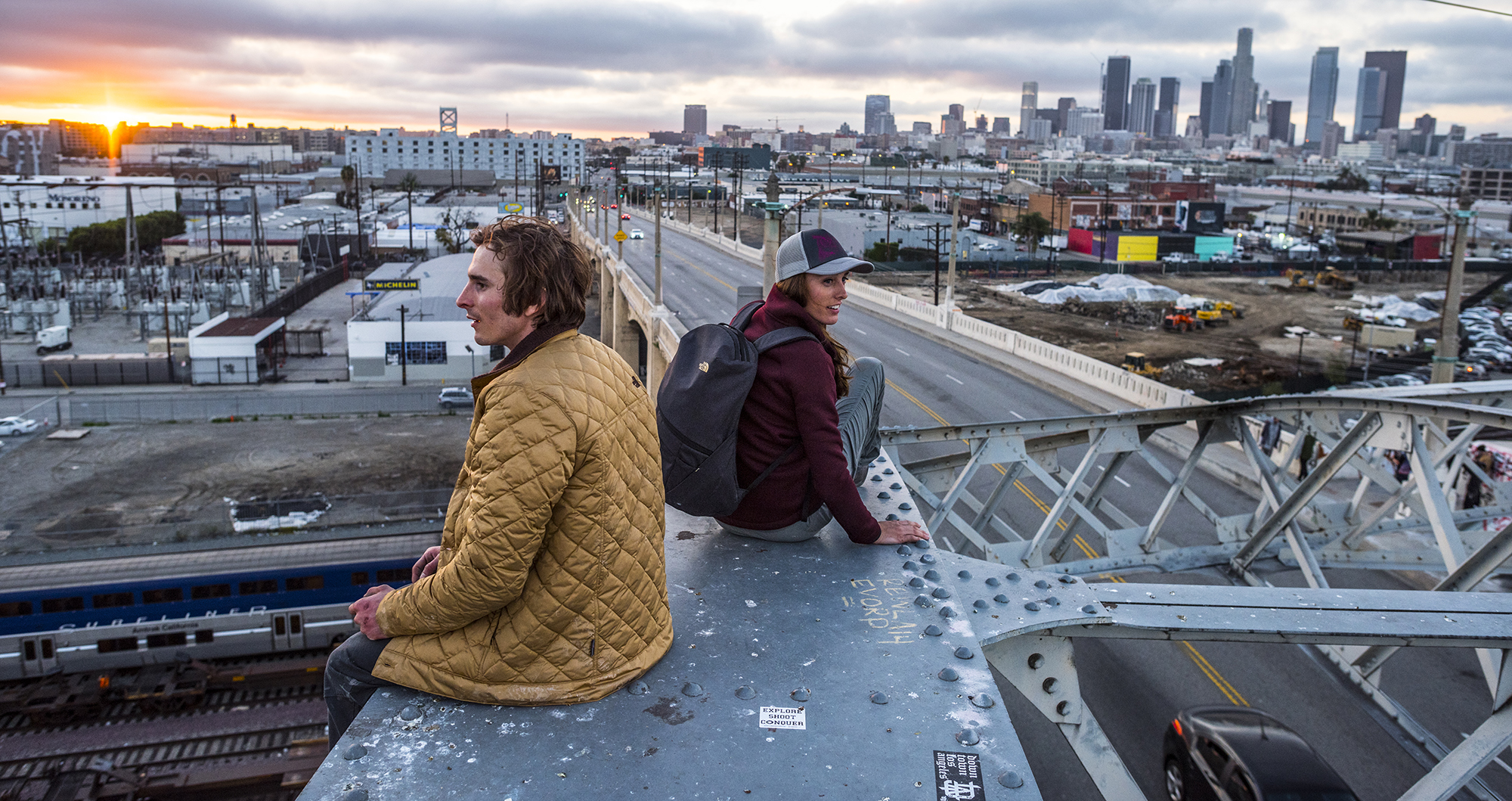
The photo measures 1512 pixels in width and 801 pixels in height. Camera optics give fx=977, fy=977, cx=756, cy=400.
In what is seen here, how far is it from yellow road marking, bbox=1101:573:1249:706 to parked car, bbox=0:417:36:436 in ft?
137

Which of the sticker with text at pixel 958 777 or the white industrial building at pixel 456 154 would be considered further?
the white industrial building at pixel 456 154

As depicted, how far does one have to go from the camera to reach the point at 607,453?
118 inches

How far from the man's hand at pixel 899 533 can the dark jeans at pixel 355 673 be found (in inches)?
86.0

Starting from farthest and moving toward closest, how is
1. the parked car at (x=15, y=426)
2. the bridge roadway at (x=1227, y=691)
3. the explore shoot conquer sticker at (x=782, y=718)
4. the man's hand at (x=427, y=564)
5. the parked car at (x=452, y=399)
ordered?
1. the parked car at (x=452, y=399)
2. the parked car at (x=15, y=426)
3. the bridge roadway at (x=1227, y=691)
4. the man's hand at (x=427, y=564)
5. the explore shoot conquer sticker at (x=782, y=718)

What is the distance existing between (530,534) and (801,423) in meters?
1.59

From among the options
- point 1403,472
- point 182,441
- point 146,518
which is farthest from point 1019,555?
point 182,441

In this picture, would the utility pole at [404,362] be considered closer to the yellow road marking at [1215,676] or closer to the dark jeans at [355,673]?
the yellow road marking at [1215,676]

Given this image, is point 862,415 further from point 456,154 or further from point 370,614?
point 456,154

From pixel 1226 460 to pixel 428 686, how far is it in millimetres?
22943

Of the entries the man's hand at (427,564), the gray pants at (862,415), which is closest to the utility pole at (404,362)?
the gray pants at (862,415)

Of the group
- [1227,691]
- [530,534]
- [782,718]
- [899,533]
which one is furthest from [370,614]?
[1227,691]

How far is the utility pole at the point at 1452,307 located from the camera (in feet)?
61.5

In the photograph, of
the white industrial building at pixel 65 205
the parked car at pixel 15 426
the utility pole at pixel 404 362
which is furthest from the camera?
the white industrial building at pixel 65 205

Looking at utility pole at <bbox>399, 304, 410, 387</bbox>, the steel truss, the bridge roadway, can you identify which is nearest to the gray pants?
the steel truss
